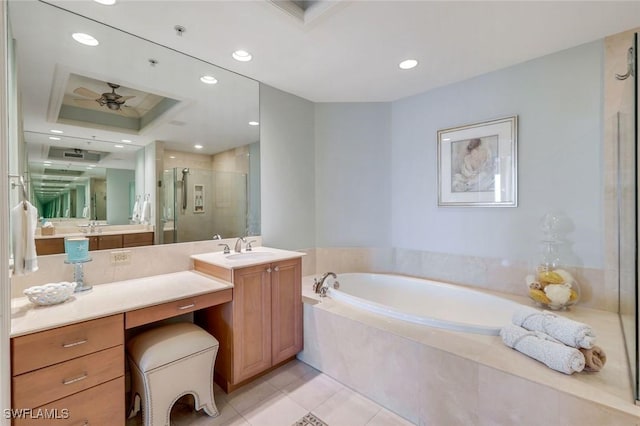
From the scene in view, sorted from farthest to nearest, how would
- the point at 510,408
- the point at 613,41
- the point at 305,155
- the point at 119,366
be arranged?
the point at 305,155
the point at 613,41
the point at 119,366
the point at 510,408

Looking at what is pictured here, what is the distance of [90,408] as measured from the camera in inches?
55.2

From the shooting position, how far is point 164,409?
1.65m

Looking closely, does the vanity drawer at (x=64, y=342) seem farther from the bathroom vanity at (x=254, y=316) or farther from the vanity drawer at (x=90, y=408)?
the bathroom vanity at (x=254, y=316)

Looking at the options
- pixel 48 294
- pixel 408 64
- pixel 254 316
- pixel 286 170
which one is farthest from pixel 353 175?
pixel 48 294

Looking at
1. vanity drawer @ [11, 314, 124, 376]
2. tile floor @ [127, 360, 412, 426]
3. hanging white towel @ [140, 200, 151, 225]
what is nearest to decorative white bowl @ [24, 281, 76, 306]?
vanity drawer @ [11, 314, 124, 376]

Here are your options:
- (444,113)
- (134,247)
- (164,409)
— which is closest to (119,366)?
(164,409)

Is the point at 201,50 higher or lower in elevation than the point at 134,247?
higher

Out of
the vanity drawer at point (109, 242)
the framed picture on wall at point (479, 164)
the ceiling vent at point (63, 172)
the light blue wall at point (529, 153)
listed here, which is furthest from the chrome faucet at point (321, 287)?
the ceiling vent at point (63, 172)

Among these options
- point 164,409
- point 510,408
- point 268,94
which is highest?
point 268,94

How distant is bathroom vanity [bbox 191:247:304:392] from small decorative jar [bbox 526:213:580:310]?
1.90 m

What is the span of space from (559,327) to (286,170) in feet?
8.25

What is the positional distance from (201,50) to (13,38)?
105cm

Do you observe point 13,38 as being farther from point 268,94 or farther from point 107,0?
point 268,94

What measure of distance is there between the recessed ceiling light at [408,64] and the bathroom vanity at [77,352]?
2.48 meters
